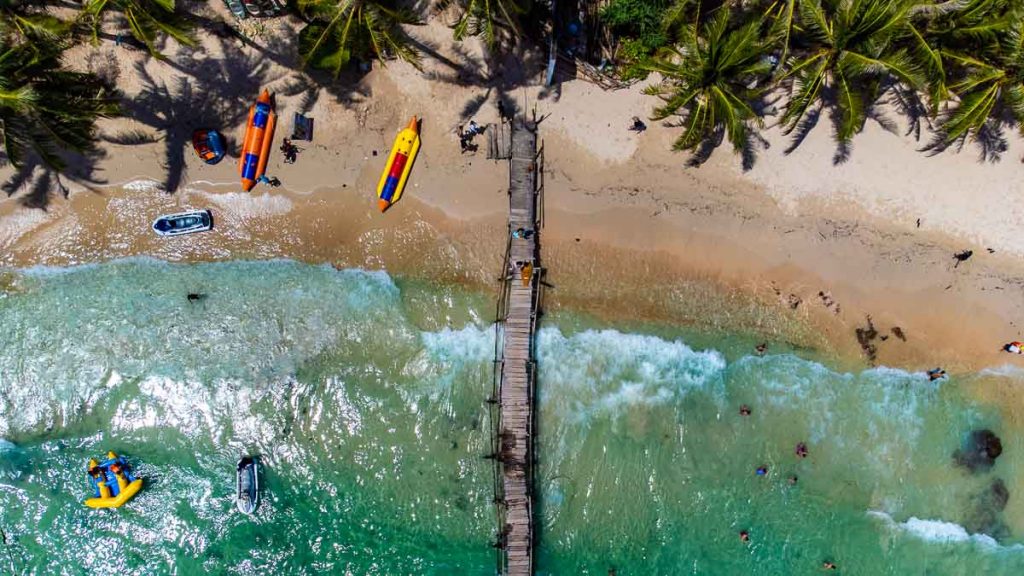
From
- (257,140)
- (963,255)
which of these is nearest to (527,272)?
(257,140)

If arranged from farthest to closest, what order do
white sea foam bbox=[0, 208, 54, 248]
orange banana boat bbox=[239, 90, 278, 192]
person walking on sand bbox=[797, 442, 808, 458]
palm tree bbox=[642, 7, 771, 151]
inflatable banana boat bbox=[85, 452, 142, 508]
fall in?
person walking on sand bbox=[797, 442, 808, 458]
inflatable banana boat bbox=[85, 452, 142, 508]
white sea foam bbox=[0, 208, 54, 248]
orange banana boat bbox=[239, 90, 278, 192]
palm tree bbox=[642, 7, 771, 151]

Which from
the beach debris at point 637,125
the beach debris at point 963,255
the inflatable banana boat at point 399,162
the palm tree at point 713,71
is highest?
the palm tree at point 713,71

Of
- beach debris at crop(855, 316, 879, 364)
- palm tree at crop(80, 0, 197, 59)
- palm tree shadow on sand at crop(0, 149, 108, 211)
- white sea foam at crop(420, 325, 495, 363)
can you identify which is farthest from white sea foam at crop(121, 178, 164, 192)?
beach debris at crop(855, 316, 879, 364)

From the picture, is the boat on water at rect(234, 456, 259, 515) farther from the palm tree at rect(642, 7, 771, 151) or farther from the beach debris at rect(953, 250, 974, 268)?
the beach debris at rect(953, 250, 974, 268)

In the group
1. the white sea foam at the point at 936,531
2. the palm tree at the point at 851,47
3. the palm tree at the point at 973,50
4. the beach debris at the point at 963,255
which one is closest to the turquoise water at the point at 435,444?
the white sea foam at the point at 936,531

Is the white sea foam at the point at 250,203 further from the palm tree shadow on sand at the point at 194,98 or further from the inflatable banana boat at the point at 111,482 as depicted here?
the inflatable banana boat at the point at 111,482

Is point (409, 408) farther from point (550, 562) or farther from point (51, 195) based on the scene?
point (51, 195)
